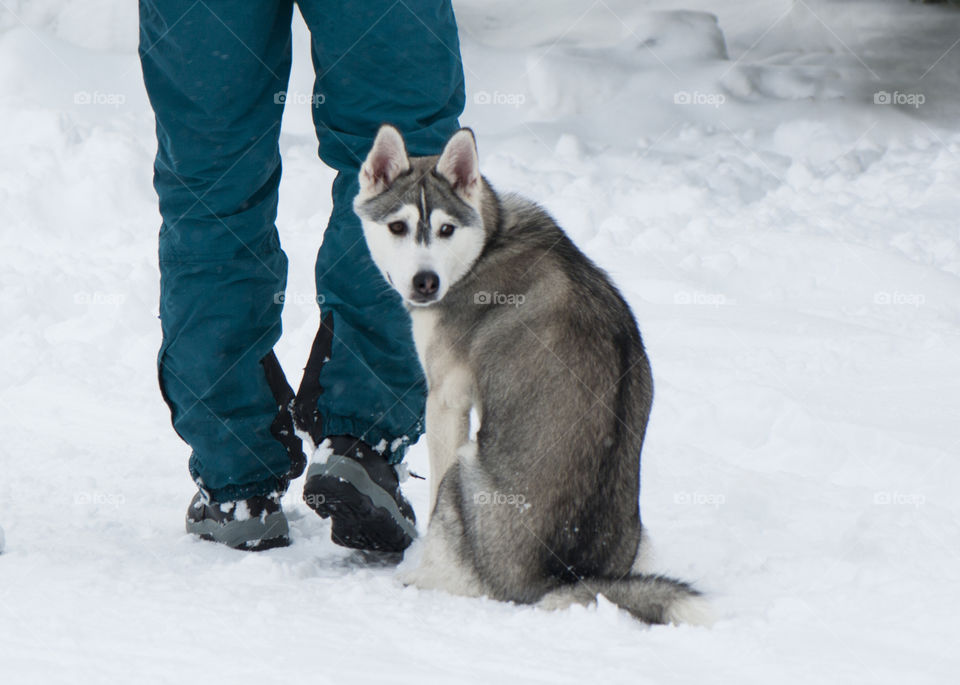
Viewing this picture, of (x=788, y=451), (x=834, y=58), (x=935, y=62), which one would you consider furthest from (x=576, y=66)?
(x=788, y=451)

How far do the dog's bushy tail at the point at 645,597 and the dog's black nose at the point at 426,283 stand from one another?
2.70ft

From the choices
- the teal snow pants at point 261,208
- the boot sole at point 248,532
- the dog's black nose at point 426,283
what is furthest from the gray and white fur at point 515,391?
the boot sole at point 248,532

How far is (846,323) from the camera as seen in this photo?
4.67 meters

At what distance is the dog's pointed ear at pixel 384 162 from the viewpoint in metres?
2.70

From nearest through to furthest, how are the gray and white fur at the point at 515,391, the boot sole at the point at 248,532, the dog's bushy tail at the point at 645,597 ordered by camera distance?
1. the dog's bushy tail at the point at 645,597
2. the gray and white fur at the point at 515,391
3. the boot sole at the point at 248,532

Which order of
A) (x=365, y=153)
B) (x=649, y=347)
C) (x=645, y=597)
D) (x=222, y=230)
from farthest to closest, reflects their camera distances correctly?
(x=649, y=347)
(x=365, y=153)
(x=222, y=230)
(x=645, y=597)

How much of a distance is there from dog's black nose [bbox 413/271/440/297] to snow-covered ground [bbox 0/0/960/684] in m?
0.73

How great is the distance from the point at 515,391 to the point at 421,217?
0.60 meters

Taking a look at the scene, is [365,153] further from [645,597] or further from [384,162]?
[645,597]

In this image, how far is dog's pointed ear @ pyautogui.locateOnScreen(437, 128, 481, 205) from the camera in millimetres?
2744

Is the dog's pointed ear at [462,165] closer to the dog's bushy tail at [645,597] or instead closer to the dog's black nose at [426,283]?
the dog's black nose at [426,283]

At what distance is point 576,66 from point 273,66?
549 cm

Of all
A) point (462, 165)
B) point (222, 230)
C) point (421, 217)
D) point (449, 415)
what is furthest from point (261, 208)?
point (449, 415)

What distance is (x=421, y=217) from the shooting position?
9.26 feet
